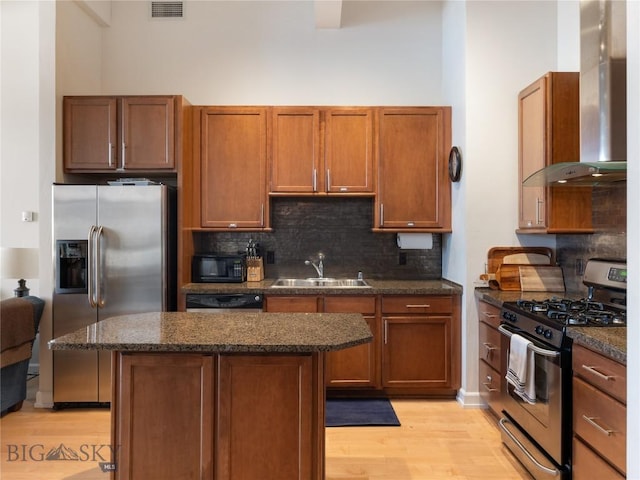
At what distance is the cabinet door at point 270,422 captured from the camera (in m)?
1.75

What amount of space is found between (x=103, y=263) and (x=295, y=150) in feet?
6.15

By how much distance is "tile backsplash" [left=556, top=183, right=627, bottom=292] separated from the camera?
2.63 metres

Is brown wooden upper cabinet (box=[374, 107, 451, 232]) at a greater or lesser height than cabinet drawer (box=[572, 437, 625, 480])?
greater

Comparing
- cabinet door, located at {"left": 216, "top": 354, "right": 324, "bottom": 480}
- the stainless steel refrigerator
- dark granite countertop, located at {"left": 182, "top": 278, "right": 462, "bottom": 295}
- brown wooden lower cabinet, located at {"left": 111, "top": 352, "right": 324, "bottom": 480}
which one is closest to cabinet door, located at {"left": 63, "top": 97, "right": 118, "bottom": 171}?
the stainless steel refrigerator

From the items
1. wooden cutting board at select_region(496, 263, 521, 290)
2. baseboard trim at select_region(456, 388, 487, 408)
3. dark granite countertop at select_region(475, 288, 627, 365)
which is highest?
wooden cutting board at select_region(496, 263, 521, 290)

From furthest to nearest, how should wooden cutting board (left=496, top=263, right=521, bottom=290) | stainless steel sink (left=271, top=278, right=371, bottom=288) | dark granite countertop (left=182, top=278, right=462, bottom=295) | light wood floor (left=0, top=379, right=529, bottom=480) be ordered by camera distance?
stainless steel sink (left=271, top=278, right=371, bottom=288) → dark granite countertop (left=182, top=278, right=462, bottom=295) → wooden cutting board (left=496, top=263, right=521, bottom=290) → light wood floor (left=0, top=379, right=529, bottom=480)

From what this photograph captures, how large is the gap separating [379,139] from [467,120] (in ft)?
2.53

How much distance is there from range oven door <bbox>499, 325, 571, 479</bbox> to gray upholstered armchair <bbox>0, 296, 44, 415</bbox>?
11.7ft

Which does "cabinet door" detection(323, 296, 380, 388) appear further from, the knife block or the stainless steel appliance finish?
the knife block

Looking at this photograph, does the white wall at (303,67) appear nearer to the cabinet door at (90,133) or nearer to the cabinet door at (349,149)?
the cabinet door at (90,133)

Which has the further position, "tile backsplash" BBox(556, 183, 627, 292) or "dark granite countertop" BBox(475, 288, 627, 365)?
"tile backsplash" BBox(556, 183, 627, 292)

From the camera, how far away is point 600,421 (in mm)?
1751

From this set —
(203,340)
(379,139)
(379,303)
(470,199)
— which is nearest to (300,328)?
(203,340)
